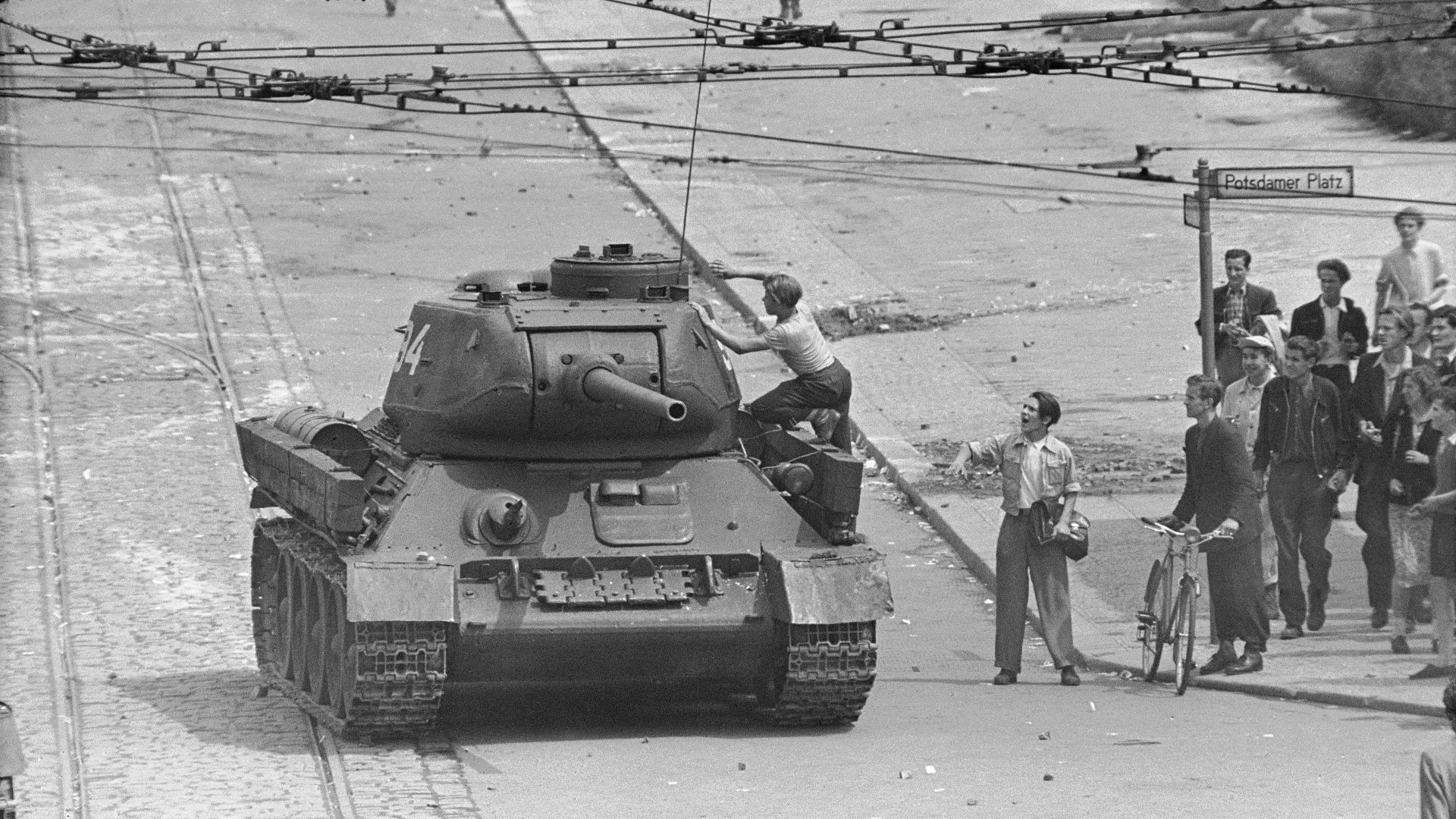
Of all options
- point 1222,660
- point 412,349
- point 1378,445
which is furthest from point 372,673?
point 1378,445

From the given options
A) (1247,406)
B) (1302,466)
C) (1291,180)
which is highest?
(1291,180)

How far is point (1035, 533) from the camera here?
1486 centimetres

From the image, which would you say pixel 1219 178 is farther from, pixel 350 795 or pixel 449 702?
pixel 350 795

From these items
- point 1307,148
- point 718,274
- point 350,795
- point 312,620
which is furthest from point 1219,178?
point 1307,148

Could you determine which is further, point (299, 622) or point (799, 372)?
point (799, 372)

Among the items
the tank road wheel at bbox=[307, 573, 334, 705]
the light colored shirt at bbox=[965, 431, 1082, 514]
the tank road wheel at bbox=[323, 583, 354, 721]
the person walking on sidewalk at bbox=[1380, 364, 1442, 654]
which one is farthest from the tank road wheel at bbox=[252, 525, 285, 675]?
the person walking on sidewalk at bbox=[1380, 364, 1442, 654]

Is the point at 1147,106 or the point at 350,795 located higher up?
the point at 1147,106

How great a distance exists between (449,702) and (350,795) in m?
2.53

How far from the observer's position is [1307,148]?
31.0m

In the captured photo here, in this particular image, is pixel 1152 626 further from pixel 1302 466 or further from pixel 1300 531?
pixel 1302 466

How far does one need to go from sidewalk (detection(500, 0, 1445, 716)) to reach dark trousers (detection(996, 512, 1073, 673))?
62cm

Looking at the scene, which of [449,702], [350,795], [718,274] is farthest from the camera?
[718,274]

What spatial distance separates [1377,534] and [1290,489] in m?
0.56

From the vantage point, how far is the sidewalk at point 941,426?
1455 centimetres
